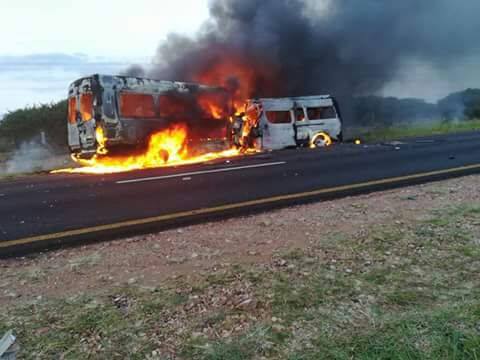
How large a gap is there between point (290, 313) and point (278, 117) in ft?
39.1

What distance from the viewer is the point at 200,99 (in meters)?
13.3

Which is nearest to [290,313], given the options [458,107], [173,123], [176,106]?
[173,123]

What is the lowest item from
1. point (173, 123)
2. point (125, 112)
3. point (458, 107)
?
point (173, 123)

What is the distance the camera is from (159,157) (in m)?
12.2

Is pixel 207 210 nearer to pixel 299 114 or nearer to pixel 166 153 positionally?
pixel 166 153

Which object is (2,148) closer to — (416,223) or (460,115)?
(416,223)

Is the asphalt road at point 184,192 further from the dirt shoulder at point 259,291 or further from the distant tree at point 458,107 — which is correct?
the distant tree at point 458,107

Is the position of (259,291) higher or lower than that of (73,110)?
lower

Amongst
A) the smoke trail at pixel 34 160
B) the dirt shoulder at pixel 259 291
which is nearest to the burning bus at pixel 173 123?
the smoke trail at pixel 34 160

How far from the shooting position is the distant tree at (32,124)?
24500 millimetres

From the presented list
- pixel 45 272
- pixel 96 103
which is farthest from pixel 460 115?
pixel 45 272

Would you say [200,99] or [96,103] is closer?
[96,103]

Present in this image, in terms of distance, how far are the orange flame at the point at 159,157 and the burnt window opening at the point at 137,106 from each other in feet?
2.25

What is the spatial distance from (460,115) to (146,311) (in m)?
41.5
